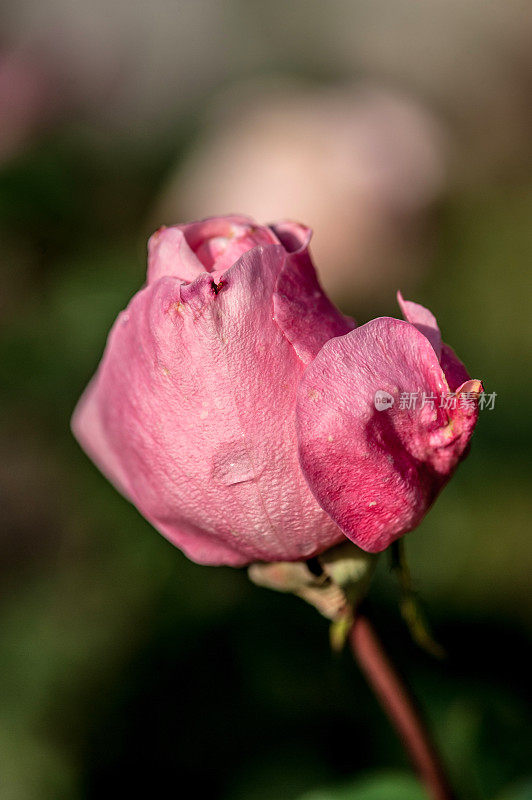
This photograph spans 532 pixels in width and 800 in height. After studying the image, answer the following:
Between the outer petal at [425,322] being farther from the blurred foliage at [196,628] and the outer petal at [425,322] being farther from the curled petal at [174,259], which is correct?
the blurred foliage at [196,628]

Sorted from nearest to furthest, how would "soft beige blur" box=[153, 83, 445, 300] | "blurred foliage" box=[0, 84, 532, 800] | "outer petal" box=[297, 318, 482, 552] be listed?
"outer petal" box=[297, 318, 482, 552] < "blurred foliage" box=[0, 84, 532, 800] < "soft beige blur" box=[153, 83, 445, 300]

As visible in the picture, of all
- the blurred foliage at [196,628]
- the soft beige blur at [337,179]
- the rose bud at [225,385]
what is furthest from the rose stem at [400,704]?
Result: the soft beige blur at [337,179]

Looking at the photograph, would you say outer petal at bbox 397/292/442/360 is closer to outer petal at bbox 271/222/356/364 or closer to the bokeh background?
outer petal at bbox 271/222/356/364

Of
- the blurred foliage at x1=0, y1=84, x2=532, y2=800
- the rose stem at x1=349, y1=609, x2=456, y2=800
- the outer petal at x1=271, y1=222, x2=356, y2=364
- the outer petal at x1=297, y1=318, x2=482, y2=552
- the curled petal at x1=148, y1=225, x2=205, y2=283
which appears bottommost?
the blurred foliage at x1=0, y1=84, x2=532, y2=800

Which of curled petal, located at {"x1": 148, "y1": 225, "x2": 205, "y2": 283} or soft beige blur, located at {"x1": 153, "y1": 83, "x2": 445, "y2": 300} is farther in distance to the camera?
soft beige blur, located at {"x1": 153, "y1": 83, "x2": 445, "y2": 300}

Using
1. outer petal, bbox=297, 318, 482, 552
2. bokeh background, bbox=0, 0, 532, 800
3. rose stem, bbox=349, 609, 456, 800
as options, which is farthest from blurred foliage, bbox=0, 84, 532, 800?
outer petal, bbox=297, 318, 482, 552

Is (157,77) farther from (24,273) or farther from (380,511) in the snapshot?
(380,511)

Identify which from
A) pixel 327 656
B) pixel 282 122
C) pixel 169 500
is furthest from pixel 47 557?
pixel 282 122
